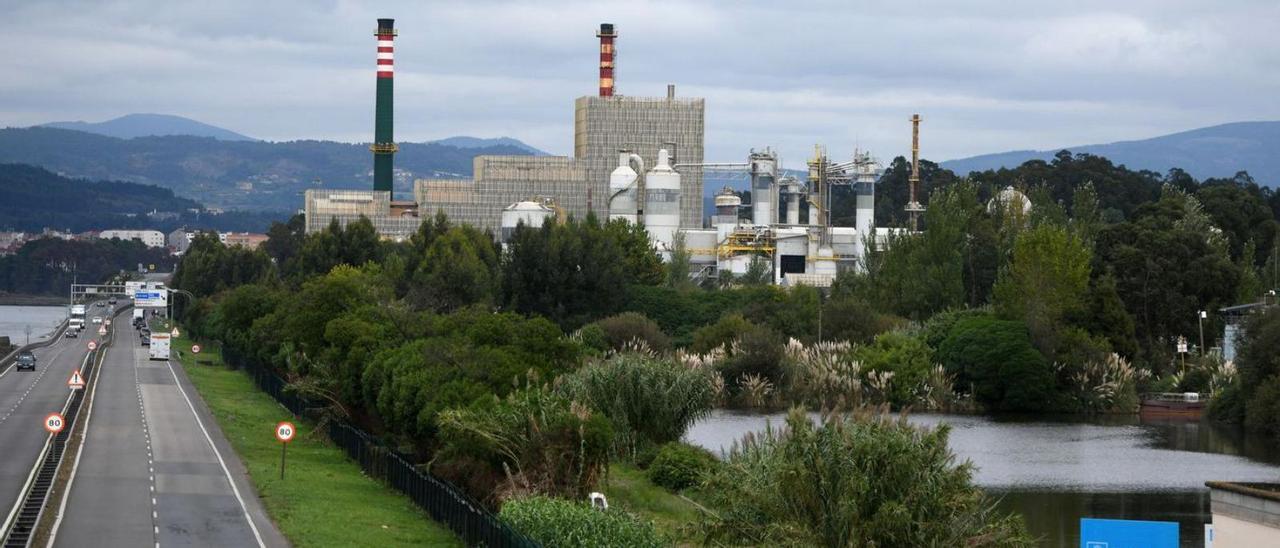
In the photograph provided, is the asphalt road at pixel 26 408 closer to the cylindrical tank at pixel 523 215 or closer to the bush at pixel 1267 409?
→ the cylindrical tank at pixel 523 215

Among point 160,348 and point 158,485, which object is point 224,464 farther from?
point 160,348

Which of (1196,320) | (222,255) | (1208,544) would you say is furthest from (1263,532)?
(222,255)

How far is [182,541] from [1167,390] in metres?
66.8

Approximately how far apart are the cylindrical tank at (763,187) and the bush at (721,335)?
2469 inches

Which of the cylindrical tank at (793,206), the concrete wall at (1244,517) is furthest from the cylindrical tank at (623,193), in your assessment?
the concrete wall at (1244,517)

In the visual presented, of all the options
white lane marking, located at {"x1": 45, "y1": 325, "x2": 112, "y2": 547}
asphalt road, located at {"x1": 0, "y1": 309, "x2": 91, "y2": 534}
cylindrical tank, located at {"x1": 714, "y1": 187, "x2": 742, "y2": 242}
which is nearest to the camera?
white lane marking, located at {"x1": 45, "y1": 325, "x2": 112, "y2": 547}

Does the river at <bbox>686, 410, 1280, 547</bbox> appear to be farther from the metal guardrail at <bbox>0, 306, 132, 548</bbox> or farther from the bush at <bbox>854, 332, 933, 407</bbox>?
the metal guardrail at <bbox>0, 306, 132, 548</bbox>

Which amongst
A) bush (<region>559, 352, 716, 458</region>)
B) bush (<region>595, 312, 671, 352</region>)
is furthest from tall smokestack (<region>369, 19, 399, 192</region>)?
bush (<region>559, 352, 716, 458</region>)

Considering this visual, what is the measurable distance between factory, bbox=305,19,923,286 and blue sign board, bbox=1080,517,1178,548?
4708 inches

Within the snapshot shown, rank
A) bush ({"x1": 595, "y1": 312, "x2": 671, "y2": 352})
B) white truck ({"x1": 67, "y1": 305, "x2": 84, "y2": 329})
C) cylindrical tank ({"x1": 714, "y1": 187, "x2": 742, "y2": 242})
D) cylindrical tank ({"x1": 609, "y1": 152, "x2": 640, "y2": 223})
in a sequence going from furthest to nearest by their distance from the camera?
1. white truck ({"x1": 67, "y1": 305, "x2": 84, "y2": 329})
2. cylindrical tank ({"x1": 714, "y1": 187, "x2": 742, "y2": 242})
3. cylindrical tank ({"x1": 609, "y1": 152, "x2": 640, "y2": 223})
4. bush ({"x1": 595, "y1": 312, "x2": 671, "y2": 352})

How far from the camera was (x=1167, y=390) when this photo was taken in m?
97.7

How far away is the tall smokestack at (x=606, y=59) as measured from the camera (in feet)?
587

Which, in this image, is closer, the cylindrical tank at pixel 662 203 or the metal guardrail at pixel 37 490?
the metal guardrail at pixel 37 490

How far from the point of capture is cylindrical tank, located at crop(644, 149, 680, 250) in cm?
16400
